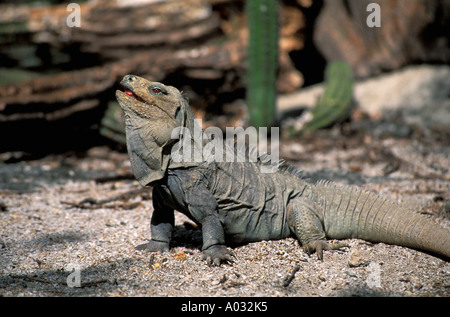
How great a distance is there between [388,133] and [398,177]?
2.32 m

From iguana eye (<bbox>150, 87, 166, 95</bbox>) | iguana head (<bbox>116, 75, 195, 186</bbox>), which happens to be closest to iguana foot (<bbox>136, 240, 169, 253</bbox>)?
iguana head (<bbox>116, 75, 195, 186</bbox>)

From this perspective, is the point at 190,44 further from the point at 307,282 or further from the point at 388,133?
the point at 307,282

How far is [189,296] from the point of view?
3.16m

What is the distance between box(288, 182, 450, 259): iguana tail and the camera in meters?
3.78

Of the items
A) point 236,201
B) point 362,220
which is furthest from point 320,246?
point 236,201

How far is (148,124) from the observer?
359cm

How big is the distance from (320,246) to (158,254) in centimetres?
137

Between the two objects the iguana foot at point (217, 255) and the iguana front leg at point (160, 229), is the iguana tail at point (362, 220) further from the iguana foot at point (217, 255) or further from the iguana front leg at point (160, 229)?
the iguana front leg at point (160, 229)

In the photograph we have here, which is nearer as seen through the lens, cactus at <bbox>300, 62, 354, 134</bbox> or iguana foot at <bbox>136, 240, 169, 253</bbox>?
iguana foot at <bbox>136, 240, 169, 253</bbox>

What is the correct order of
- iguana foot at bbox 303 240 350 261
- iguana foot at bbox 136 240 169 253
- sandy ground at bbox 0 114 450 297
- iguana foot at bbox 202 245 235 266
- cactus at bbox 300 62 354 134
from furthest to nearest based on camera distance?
1. cactus at bbox 300 62 354 134
2. iguana foot at bbox 136 240 169 253
3. iguana foot at bbox 303 240 350 261
4. iguana foot at bbox 202 245 235 266
5. sandy ground at bbox 0 114 450 297

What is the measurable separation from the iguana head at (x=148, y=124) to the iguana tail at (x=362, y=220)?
1.30 metres

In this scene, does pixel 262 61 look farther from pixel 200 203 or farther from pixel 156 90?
pixel 200 203

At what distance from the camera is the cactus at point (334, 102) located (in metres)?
8.62

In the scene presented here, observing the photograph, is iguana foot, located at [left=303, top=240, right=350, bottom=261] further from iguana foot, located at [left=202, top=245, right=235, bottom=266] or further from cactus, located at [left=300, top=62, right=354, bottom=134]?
cactus, located at [left=300, top=62, right=354, bottom=134]
